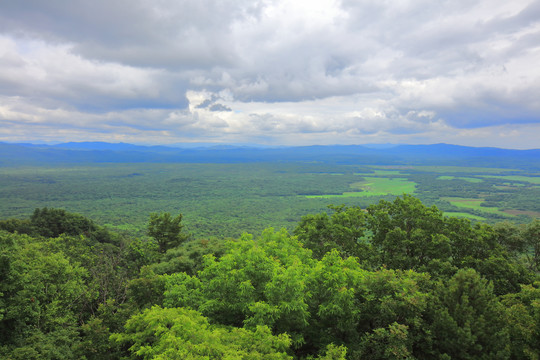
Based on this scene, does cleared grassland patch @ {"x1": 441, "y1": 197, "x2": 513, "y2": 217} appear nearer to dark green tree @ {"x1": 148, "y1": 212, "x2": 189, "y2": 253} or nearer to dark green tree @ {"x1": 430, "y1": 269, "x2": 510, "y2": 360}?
dark green tree @ {"x1": 148, "y1": 212, "x2": 189, "y2": 253}

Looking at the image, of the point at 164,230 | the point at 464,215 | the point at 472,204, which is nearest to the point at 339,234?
the point at 164,230

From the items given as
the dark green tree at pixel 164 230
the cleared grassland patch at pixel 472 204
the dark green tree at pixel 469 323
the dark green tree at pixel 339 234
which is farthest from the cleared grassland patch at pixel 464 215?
the dark green tree at pixel 469 323

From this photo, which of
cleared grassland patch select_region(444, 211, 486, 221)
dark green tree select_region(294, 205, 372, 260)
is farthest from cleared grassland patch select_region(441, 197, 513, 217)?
dark green tree select_region(294, 205, 372, 260)

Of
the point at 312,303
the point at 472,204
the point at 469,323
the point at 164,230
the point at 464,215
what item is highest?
the point at 469,323

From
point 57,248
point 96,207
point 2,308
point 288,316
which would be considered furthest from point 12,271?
point 96,207

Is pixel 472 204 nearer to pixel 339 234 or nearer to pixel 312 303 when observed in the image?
pixel 339 234

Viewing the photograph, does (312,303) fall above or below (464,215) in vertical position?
above

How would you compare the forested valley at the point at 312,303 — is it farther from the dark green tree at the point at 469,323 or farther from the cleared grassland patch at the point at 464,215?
the cleared grassland patch at the point at 464,215

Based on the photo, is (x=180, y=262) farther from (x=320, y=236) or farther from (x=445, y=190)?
(x=445, y=190)
